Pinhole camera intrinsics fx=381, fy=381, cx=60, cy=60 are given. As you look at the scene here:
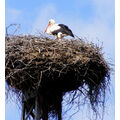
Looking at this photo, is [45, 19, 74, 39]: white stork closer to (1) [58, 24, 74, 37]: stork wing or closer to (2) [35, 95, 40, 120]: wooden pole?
(1) [58, 24, 74, 37]: stork wing

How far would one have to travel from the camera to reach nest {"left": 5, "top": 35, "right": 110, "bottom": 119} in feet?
18.2

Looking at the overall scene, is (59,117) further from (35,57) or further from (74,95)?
(35,57)

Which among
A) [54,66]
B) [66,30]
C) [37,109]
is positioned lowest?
[37,109]

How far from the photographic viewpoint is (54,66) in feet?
18.1

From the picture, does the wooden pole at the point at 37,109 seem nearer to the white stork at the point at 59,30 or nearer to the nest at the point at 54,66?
the nest at the point at 54,66

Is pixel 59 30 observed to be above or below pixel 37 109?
above

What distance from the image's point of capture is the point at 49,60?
554 centimetres

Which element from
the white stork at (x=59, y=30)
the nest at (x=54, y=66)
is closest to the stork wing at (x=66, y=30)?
the white stork at (x=59, y=30)

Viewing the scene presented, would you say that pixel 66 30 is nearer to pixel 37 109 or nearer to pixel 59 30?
pixel 59 30

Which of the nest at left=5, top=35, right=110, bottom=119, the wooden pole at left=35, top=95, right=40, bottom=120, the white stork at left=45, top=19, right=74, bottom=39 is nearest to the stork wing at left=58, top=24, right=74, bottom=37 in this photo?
the white stork at left=45, top=19, right=74, bottom=39

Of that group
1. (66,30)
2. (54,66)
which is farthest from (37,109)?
(66,30)

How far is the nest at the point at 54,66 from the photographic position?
554cm
